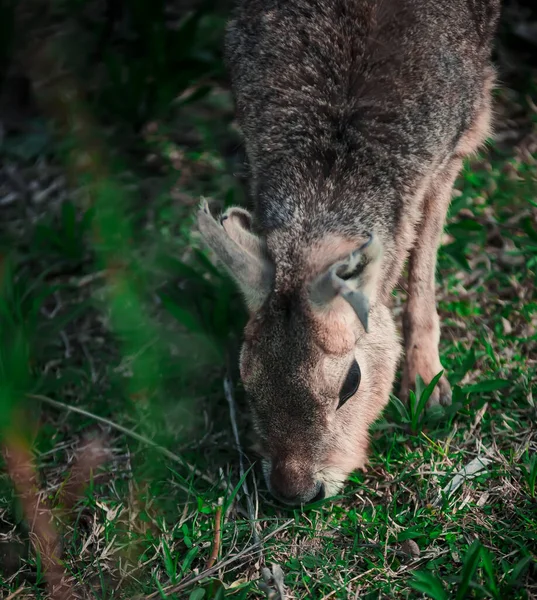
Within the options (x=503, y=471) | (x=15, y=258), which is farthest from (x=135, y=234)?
(x=503, y=471)

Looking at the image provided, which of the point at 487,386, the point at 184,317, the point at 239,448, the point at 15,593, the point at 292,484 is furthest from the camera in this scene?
the point at 184,317

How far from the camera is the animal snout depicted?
3447 millimetres

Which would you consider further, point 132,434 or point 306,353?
point 132,434

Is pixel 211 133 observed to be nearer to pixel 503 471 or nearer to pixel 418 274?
pixel 418 274

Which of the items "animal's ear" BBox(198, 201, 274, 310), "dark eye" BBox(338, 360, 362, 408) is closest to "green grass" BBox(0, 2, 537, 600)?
"dark eye" BBox(338, 360, 362, 408)

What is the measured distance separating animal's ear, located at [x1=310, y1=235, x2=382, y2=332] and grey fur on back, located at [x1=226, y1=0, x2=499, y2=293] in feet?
0.96

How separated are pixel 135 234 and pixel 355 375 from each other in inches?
100

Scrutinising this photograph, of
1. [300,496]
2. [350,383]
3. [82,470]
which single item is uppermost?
[350,383]

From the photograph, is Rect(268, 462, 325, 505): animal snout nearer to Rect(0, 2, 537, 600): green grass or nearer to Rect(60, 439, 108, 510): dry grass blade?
Rect(0, 2, 537, 600): green grass

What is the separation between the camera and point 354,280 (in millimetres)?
3324

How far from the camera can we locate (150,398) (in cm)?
454

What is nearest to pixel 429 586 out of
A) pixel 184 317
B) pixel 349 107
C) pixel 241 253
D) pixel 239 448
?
pixel 239 448

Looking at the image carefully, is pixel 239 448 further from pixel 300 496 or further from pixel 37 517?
pixel 37 517

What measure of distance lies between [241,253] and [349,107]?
98cm
